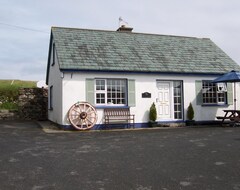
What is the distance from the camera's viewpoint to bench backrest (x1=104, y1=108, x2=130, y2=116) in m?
15.4

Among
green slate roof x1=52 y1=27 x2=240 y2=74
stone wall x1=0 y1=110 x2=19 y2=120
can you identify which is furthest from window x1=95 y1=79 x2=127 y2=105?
stone wall x1=0 y1=110 x2=19 y2=120

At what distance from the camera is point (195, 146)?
9297 millimetres

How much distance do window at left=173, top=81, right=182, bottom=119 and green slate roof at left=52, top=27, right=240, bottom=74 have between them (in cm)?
83

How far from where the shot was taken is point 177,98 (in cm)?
1709

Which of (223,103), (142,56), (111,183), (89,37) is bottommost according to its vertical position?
(111,183)

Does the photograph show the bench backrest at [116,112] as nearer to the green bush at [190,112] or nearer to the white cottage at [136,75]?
the white cottage at [136,75]

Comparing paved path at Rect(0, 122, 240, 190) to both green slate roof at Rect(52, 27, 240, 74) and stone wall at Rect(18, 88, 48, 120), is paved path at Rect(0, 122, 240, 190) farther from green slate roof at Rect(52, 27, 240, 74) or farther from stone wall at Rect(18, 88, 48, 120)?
stone wall at Rect(18, 88, 48, 120)

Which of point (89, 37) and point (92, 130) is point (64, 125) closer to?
point (92, 130)

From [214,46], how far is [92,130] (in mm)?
10409

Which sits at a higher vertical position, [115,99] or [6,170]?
[115,99]

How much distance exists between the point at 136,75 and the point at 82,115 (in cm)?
351

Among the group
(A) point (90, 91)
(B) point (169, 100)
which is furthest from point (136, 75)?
(A) point (90, 91)

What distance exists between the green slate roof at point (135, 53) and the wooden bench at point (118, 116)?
1.99 m

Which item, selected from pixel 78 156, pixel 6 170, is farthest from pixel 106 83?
pixel 6 170
